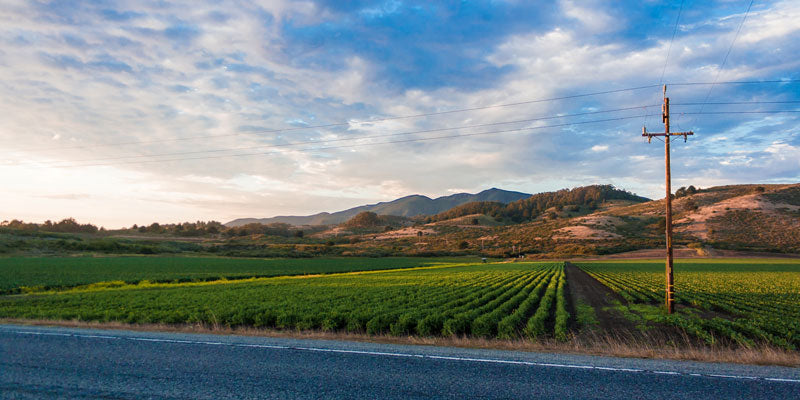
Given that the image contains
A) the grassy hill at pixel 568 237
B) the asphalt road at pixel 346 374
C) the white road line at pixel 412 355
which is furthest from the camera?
the grassy hill at pixel 568 237

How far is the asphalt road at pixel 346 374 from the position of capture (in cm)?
798

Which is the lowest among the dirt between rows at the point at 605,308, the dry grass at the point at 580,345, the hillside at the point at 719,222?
the dirt between rows at the point at 605,308

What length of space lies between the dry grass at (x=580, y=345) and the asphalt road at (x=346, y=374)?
35.4 inches

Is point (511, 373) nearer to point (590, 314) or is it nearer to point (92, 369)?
point (92, 369)

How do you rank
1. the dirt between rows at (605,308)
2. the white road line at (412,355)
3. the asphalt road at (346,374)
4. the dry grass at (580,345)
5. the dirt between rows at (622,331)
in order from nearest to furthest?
the asphalt road at (346,374) → the white road line at (412,355) → the dry grass at (580,345) → the dirt between rows at (622,331) → the dirt between rows at (605,308)

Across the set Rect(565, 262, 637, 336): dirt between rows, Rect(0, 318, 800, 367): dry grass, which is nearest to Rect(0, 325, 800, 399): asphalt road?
Rect(0, 318, 800, 367): dry grass

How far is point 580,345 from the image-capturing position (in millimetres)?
13852

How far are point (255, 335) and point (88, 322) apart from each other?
8.37m

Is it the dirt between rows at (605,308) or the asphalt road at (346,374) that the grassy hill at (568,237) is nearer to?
the dirt between rows at (605,308)

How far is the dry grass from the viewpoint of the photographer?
37.2 ft

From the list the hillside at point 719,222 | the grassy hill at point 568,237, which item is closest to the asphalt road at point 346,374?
the grassy hill at point 568,237

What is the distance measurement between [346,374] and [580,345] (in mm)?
8464

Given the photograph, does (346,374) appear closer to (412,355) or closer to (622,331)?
(412,355)

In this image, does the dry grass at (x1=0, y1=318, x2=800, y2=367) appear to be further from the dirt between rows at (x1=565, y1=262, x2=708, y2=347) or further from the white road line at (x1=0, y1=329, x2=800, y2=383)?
the white road line at (x1=0, y1=329, x2=800, y2=383)
